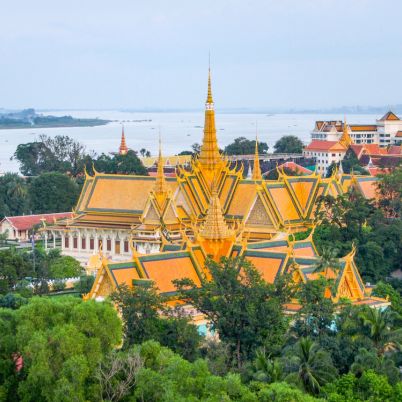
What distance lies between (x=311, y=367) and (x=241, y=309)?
4.03 metres

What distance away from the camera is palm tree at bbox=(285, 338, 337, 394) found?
26906 mm

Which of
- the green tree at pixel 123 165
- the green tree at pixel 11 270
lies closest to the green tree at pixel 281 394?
the green tree at pixel 11 270

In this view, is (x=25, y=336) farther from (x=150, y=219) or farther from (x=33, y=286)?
(x=150, y=219)

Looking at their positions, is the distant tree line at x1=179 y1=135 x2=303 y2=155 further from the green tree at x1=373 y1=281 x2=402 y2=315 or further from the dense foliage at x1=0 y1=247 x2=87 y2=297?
the green tree at x1=373 y1=281 x2=402 y2=315

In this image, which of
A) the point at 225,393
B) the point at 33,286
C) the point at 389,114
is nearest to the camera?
the point at 225,393

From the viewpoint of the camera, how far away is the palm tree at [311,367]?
26.9 metres

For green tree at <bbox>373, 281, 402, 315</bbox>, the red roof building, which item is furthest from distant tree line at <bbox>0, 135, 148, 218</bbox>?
green tree at <bbox>373, 281, 402, 315</bbox>

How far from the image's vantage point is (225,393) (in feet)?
79.9

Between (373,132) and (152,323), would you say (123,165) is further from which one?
(373,132)

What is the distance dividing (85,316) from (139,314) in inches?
112

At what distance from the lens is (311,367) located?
89.0ft

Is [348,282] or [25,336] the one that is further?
[348,282]

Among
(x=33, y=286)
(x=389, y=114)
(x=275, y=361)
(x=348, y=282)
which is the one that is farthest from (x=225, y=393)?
(x=389, y=114)

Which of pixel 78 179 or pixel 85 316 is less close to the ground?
pixel 85 316
